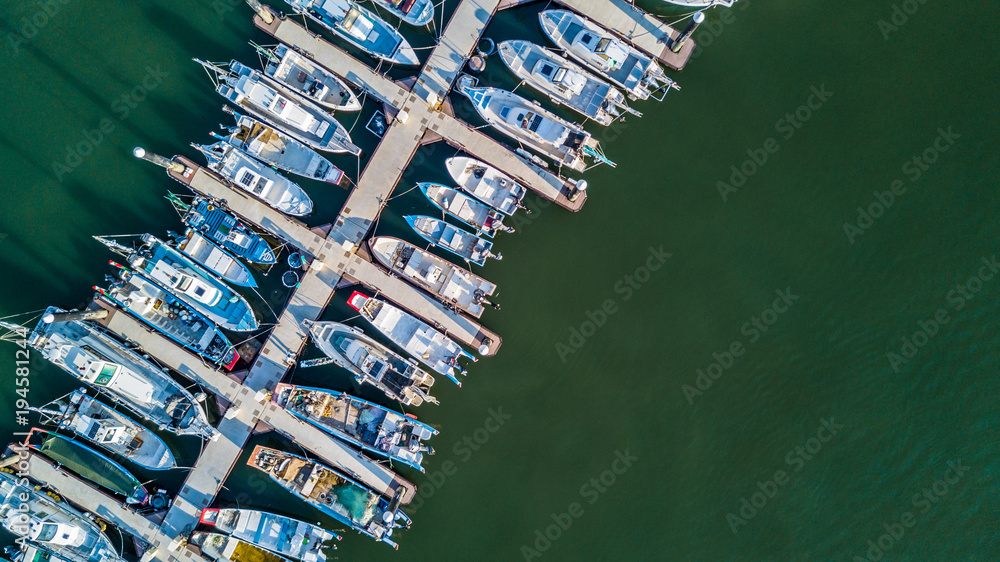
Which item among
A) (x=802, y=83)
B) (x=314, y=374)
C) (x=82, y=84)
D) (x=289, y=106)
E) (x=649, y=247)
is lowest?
(x=314, y=374)

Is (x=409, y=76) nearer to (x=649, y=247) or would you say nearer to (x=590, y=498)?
(x=649, y=247)

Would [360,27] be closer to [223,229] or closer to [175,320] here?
[223,229]

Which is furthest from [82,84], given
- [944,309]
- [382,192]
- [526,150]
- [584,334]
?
[944,309]

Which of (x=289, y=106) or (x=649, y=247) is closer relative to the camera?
(x=289, y=106)

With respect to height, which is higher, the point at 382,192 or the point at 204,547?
the point at 382,192

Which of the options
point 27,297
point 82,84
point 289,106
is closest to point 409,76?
point 289,106

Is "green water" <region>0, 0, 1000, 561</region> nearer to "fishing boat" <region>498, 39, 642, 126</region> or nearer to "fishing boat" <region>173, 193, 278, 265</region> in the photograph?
"fishing boat" <region>498, 39, 642, 126</region>
